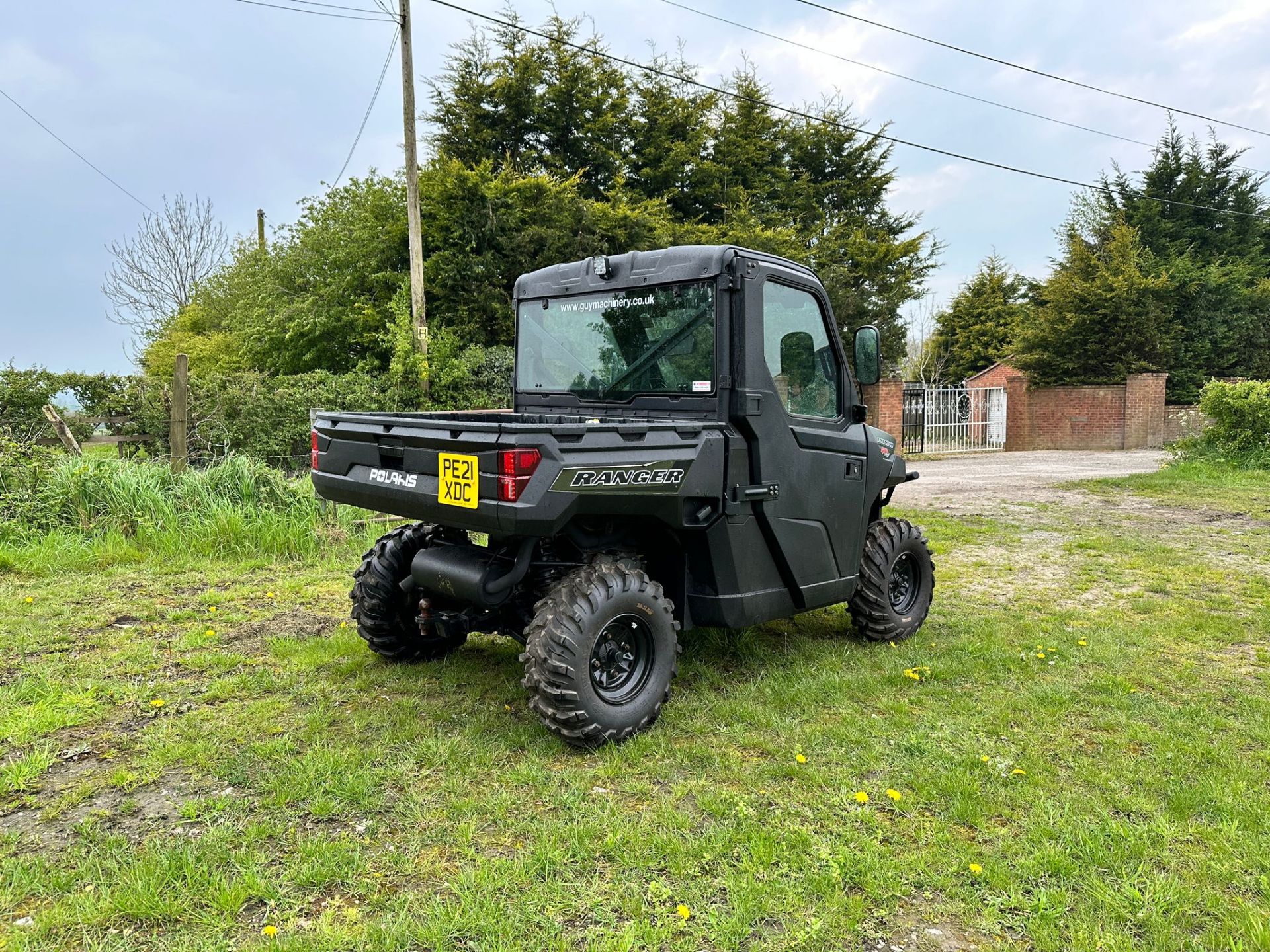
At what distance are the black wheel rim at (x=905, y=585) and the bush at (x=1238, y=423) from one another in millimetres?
12291

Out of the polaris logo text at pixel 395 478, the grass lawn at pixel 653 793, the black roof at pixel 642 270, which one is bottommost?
the grass lawn at pixel 653 793

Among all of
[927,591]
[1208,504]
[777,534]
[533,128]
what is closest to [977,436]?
[1208,504]

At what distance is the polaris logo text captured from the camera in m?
3.52

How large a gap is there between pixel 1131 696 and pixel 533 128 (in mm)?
20563

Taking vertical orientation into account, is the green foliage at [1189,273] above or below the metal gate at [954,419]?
above

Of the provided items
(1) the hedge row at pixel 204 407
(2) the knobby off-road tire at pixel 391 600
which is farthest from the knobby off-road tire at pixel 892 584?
(1) the hedge row at pixel 204 407

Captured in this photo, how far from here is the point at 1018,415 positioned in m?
23.9

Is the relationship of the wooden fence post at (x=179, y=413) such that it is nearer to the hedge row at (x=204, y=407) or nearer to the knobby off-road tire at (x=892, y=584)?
the hedge row at (x=204, y=407)

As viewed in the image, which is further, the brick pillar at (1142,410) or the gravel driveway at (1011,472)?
the brick pillar at (1142,410)

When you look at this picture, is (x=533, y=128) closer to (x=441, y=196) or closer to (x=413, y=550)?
(x=441, y=196)

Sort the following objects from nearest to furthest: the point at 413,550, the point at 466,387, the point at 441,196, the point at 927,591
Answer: the point at 413,550 < the point at 927,591 < the point at 466,387 < the point at 441,196

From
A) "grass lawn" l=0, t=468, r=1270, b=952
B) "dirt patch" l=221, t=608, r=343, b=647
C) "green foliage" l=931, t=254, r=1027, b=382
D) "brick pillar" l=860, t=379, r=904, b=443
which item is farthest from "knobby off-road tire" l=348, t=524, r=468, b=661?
"green foliage" l=931, t=254, r=1027, b=382

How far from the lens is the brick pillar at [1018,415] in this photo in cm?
2373

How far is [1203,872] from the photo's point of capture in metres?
2.61
